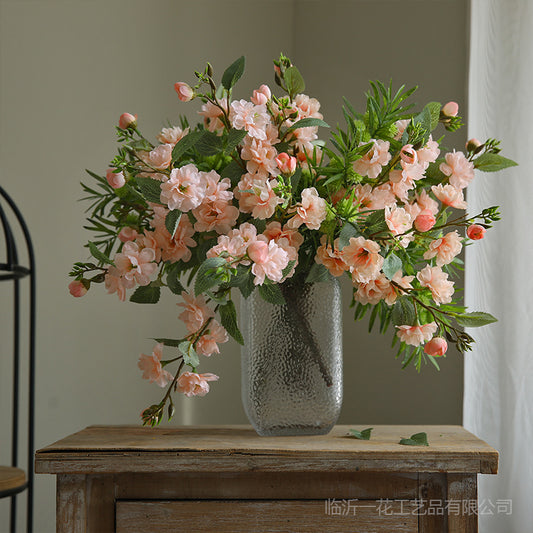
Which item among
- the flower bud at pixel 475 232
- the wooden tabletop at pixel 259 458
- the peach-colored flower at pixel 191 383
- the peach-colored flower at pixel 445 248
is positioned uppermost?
the flower bud at pixel 475 232

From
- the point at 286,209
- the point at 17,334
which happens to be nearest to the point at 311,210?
the point at 286,209

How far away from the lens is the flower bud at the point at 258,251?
74cm

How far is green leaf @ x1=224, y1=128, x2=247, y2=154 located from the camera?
81cm

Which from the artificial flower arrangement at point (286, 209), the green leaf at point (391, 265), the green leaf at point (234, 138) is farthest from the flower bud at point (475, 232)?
the green leaf at point (234, 138)

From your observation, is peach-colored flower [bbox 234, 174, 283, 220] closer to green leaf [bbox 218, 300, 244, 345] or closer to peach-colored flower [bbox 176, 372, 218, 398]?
green leaf [bbox 218, 300, 244, 345]

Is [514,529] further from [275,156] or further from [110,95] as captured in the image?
[110,95]

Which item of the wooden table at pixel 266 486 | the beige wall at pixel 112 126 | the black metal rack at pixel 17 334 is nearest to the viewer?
the wooden table at pixel 266 486

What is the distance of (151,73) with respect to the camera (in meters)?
1.74

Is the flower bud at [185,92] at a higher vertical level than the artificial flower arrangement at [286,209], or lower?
higher

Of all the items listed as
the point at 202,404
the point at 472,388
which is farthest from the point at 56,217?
the point at 472,388

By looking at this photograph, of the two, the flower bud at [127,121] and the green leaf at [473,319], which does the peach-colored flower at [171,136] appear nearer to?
the flower bud at [127,121]

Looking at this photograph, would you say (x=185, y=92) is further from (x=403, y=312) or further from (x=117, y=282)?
(x=403, y=312)

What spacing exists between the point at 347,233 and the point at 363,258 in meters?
0.04

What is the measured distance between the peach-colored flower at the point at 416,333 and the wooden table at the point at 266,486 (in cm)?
14
